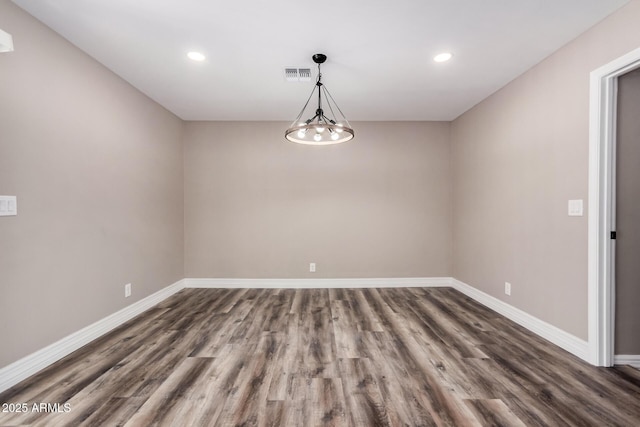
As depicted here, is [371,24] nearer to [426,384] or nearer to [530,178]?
[530,178]

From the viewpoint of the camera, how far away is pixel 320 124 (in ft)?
7.76

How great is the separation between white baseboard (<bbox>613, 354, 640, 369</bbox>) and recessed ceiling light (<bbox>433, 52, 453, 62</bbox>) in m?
2.86

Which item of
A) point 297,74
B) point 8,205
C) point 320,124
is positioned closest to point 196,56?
point 297,74

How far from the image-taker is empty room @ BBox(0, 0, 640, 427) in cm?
184

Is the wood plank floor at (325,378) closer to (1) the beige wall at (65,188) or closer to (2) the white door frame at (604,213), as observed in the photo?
(2) the white door frame at (604,213)

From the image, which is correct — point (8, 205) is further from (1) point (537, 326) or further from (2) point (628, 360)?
(2) point (628, 360)

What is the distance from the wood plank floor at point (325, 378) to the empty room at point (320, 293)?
18 mm

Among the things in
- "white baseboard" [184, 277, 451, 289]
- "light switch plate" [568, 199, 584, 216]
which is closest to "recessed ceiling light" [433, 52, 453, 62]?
"light switch plate" [568, 199, 584, 216]

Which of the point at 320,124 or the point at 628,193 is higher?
the point at 320,124

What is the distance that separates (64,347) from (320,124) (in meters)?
2.83

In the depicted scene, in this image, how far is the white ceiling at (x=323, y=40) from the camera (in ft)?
6.56

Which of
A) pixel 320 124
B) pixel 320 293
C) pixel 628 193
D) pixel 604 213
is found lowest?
pixel 320 293

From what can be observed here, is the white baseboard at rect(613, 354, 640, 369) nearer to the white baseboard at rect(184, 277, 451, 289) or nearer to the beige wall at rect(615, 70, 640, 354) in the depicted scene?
the beige wall at rect(615, 70, 640, 354)

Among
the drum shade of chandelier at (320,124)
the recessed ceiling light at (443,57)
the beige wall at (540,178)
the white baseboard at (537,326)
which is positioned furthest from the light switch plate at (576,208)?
the drum shade of chandelier at (320,124)
